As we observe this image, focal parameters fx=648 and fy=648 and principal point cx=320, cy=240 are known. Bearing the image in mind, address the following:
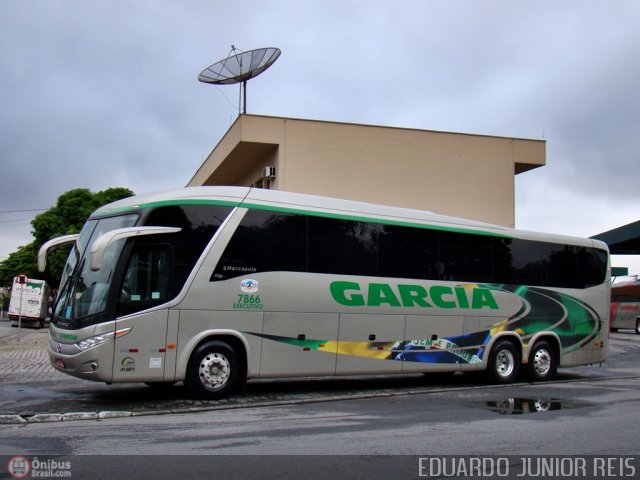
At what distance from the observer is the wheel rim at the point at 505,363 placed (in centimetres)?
1445

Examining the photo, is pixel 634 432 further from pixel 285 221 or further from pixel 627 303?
pixel 627 303

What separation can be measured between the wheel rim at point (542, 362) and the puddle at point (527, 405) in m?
3.67

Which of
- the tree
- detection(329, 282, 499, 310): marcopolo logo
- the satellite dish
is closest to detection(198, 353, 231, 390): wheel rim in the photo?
detection(329, 282, 499, 310): marcopolo logo

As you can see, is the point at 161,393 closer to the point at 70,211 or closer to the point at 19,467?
the point at 19,467

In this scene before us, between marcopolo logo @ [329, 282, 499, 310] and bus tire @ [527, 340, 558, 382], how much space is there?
171 cm

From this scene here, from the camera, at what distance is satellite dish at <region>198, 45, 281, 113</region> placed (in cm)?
2609

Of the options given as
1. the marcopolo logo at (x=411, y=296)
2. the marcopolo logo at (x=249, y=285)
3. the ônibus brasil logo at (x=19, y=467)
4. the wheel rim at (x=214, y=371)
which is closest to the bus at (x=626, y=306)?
the marcopolo logo at (x=411, y=296)

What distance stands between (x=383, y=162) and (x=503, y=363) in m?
13.7

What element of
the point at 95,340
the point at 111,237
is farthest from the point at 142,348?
the point at 111,237

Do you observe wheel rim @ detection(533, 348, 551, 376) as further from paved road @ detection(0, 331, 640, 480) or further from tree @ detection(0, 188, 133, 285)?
tree @ detection(0, 188, 133, 285)

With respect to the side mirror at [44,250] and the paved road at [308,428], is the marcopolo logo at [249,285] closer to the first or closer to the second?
the paved road at [308,428]

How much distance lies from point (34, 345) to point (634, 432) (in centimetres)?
2271

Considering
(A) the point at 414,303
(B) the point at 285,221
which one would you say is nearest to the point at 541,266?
(A) the point at 414,303

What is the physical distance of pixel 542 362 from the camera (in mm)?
15156
